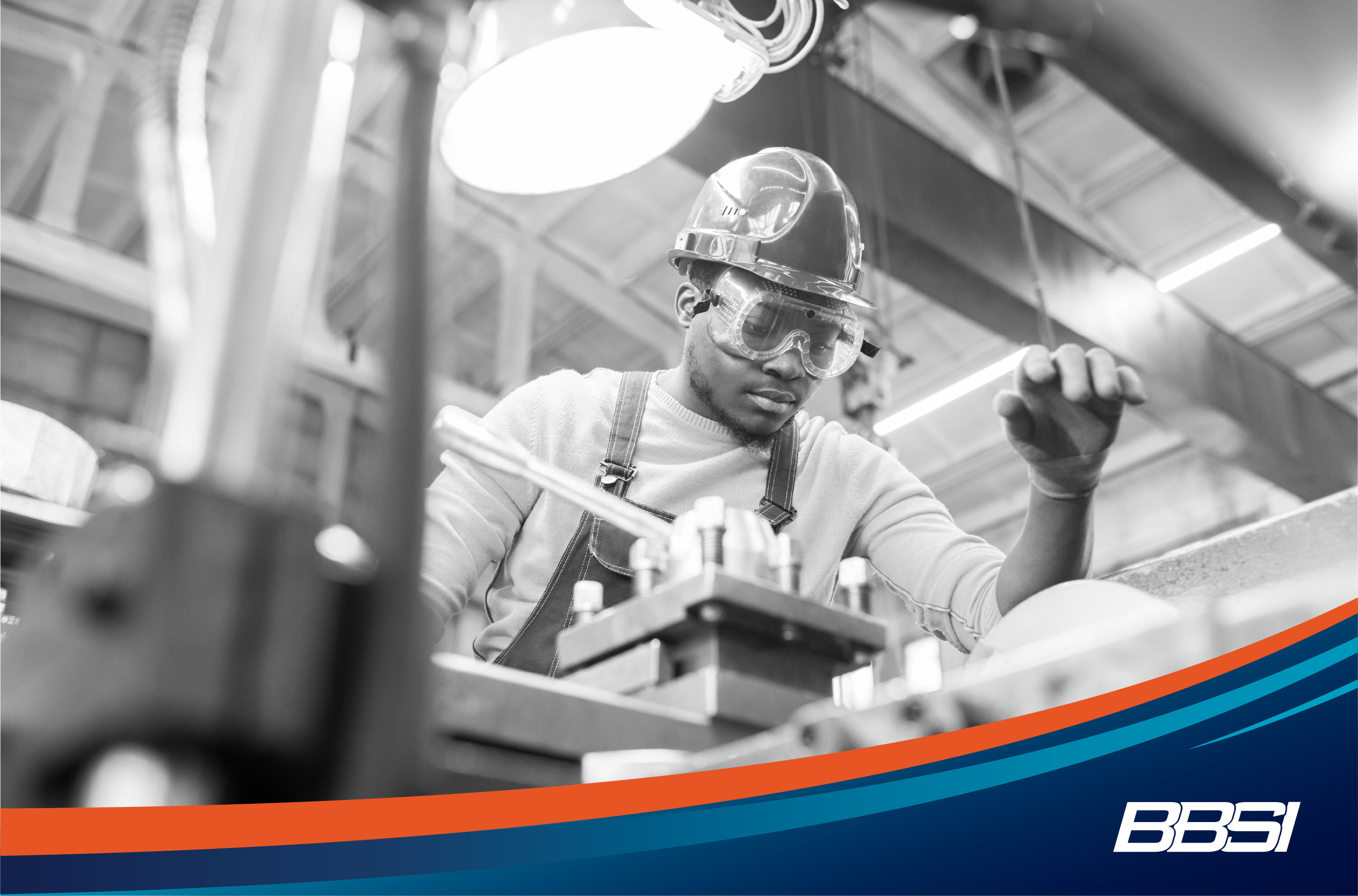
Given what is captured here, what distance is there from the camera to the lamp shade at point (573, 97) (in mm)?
1441

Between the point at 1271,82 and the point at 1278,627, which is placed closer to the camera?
the point at 1278,627

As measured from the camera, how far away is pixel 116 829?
41 centimetres

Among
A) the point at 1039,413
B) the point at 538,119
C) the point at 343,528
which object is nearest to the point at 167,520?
the point at 343,528

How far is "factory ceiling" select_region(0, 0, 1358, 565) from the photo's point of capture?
19.3ft

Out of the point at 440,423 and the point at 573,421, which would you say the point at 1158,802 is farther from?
the point at 573,421

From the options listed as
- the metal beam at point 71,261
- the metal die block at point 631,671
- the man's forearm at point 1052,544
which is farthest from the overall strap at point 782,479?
the metal beam at point 71,261

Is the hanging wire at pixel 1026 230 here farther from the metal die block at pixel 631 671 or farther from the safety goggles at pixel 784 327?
the metal die block at pixel 631 671

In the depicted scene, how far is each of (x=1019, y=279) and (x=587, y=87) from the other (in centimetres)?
353

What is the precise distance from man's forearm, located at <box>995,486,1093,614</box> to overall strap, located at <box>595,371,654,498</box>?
2.08 ft

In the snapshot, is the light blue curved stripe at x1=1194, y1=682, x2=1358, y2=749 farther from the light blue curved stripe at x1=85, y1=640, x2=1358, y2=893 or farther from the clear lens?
the clear lens

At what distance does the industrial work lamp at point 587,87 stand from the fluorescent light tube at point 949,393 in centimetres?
540

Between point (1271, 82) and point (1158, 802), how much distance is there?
2.64 metres

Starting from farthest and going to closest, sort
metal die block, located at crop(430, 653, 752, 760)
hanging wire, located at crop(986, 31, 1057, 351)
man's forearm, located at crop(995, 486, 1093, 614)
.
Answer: hanging wire, located at crop(986, 31, 1057, 351)
man's forearm, located at crop(995, 486, 1093, 614)
metal die block, located at crop(430, 653, 752, 760)

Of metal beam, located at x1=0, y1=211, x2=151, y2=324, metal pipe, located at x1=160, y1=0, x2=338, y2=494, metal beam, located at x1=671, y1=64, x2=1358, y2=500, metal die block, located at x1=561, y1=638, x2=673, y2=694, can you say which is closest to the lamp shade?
metal die block, located at x1=561, y1=638, x2=673, y2=694
